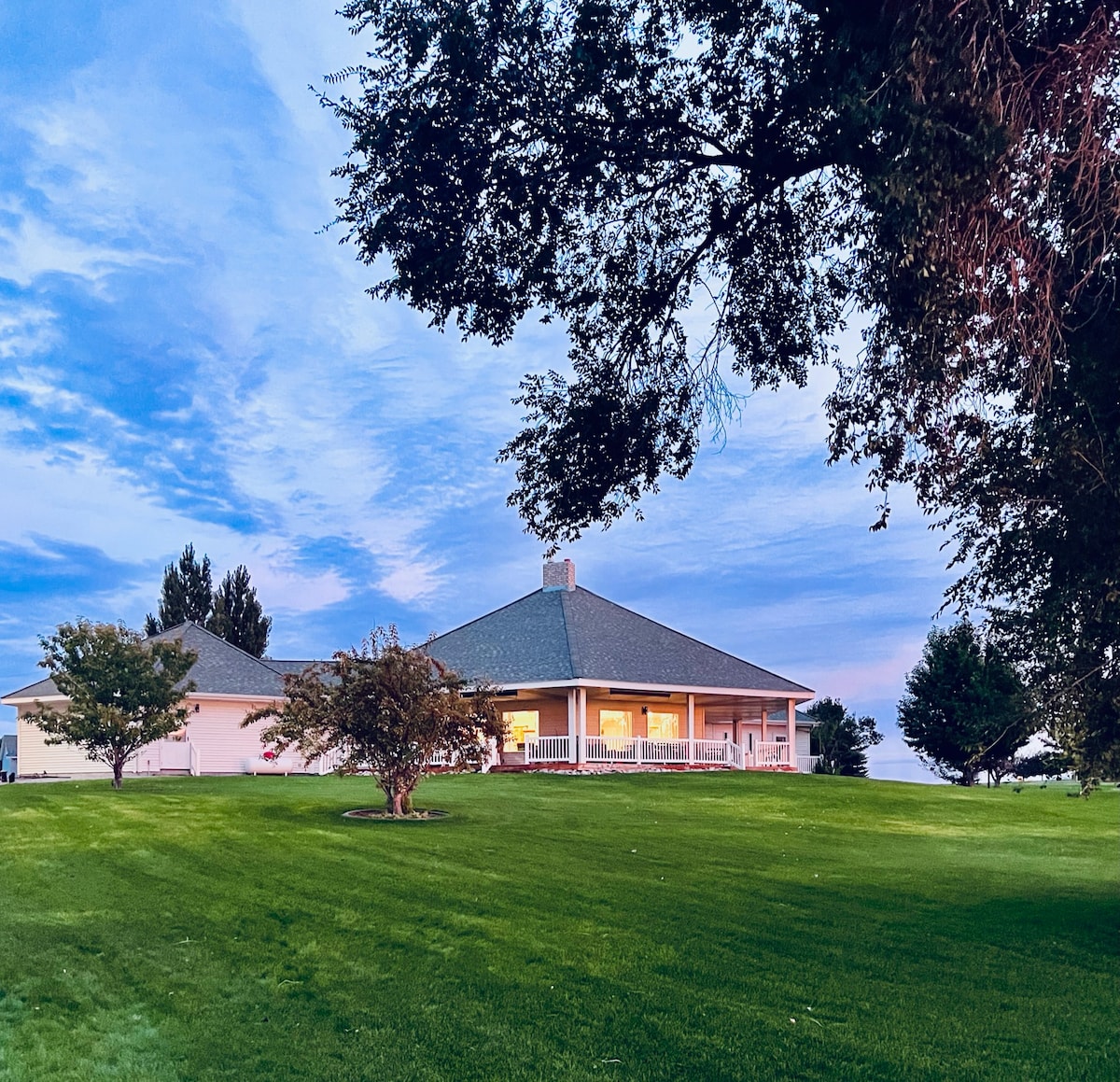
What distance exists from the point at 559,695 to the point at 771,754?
9.06 meters

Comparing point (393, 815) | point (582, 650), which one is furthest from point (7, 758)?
point (393, 815)

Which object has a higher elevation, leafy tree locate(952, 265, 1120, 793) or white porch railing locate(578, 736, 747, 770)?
leafy tree locate(952, 265, 1120, 793)

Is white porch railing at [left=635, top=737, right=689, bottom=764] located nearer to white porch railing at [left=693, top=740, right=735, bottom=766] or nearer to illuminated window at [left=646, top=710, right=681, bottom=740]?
white porch railing at [left=693, top=740, right=735, bottom=766]

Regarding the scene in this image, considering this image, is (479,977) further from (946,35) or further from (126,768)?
(126,768)

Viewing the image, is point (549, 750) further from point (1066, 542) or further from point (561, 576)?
point (1066, 542)

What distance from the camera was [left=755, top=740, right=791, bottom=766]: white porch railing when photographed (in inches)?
1542

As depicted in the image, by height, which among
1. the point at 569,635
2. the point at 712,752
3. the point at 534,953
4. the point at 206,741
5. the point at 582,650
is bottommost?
the point at 534,953

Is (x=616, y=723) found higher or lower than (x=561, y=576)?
lower

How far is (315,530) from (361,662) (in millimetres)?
11821

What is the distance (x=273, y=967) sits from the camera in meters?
9.06

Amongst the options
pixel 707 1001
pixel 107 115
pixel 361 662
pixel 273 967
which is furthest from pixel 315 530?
pixel 707 1001

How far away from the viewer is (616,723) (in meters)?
38.6

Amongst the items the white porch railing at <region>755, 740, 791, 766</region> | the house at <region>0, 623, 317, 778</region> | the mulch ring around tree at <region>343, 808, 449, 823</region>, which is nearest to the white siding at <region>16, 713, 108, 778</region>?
the house at <region>0, 623, 317, 778</region>

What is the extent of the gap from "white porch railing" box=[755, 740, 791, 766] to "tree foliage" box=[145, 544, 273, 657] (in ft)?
98.2
